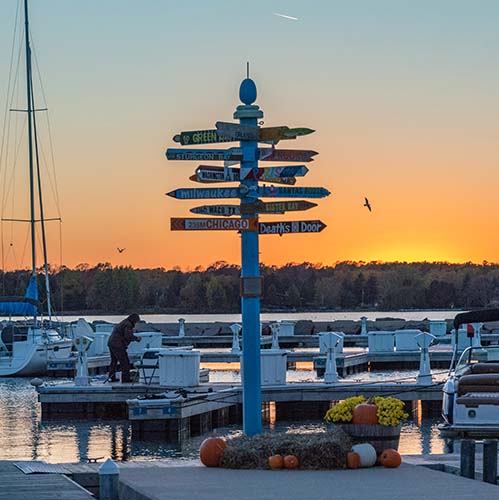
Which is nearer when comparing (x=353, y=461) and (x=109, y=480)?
(x=109, y=480)

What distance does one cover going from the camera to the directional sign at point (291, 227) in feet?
60.5

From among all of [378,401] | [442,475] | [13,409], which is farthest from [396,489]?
[13,409]

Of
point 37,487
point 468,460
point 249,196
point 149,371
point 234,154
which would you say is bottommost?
point 37,487

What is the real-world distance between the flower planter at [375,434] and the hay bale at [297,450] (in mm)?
121

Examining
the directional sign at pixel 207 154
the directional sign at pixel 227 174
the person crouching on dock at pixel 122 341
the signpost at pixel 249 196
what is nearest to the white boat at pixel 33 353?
the person crouching on dock at pixel 122 341

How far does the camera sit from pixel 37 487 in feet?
46.4

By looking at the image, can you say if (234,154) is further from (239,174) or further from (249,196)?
(249,196)

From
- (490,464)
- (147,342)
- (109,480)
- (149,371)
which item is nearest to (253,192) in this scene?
(490,464)

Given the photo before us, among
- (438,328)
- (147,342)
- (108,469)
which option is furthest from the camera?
(438,328)

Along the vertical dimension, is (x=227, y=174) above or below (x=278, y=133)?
below

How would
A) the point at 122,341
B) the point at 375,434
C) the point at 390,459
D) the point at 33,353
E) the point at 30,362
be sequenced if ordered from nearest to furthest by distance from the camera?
the point at 390,459, the point at 375,434, the point at 122,341, the point at 30,362, the point at 33,353

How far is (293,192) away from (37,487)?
626 cm

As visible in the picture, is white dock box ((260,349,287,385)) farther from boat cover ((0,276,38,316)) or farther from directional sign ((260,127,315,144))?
boat cover ((0,276,38,316))

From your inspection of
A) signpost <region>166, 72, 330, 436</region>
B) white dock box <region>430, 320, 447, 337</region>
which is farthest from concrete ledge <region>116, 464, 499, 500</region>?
white dock box <region>430, 320, 447, 337</region>
